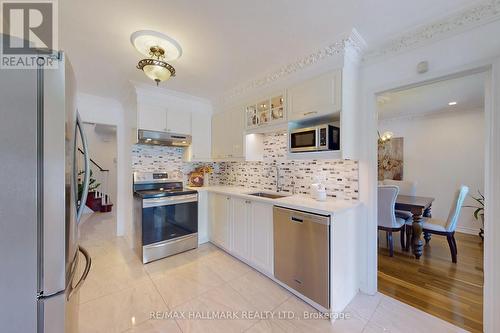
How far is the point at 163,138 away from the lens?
2988 millimetres

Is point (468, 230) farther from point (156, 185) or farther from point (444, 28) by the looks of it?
point (156, 185)

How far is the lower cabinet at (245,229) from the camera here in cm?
224

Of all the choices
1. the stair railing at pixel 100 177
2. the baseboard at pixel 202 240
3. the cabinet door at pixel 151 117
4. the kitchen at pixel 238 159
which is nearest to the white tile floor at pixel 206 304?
the kitchen at pixel 238 159

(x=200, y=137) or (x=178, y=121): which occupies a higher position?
(x=178, y=121)

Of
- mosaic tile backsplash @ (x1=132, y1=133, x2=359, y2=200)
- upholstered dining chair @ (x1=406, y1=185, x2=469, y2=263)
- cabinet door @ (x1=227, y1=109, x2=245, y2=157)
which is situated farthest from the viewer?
cabinet door @ (x1=227, y1=109, x2=245, y2=157)

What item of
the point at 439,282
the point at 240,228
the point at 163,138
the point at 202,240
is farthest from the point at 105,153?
the point at 439,282

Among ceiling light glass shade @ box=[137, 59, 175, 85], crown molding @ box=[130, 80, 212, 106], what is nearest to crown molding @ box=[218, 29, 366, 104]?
crown molding @ box=[130, 80, 212, 106]

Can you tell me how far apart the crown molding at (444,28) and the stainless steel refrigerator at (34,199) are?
2.41m

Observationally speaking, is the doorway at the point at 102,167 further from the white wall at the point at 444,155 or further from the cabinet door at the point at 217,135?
the white wall at the point at 444,155

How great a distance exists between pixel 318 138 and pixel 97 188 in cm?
672

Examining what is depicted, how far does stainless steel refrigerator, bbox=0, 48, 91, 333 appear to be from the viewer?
730 millimetres

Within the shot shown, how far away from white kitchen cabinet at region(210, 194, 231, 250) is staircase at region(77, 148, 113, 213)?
4.19 metres

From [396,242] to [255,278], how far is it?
263 centimetres

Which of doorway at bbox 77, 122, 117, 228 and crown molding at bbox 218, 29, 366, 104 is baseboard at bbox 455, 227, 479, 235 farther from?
doorway at bbox 77, 122, 117, 228
